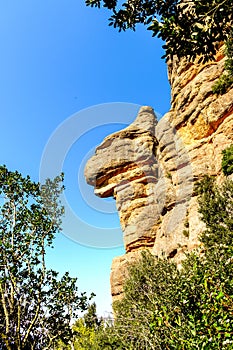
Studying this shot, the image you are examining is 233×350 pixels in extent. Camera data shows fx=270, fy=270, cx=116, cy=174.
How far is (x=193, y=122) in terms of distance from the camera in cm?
3328

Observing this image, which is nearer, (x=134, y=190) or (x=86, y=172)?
(x=134, y=190)

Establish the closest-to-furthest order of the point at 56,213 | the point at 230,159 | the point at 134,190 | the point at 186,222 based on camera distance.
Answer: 1. the point at 56,213
2. the point at 230,159
3. the point at 186,222
4. the point at 134,190

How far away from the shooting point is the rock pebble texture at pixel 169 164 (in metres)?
29.8

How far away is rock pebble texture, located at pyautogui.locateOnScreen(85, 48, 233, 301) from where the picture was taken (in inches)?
1174

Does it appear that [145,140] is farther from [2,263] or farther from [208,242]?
[2,263]

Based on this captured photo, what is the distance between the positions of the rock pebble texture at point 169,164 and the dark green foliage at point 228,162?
5.02 feet

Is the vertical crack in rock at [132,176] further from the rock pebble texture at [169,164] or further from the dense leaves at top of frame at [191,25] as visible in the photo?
the dense leaves at top of frame at [191,25]

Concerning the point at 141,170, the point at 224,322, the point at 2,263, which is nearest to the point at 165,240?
the point at 141,170

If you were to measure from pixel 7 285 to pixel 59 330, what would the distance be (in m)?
3.24

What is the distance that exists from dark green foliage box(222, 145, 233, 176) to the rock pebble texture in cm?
153

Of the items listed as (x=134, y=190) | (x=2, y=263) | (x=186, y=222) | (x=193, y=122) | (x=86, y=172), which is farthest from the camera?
(x=86, y=172)

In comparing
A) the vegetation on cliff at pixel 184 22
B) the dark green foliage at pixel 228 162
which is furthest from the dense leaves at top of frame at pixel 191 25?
the dark green foliage at pixel 228 162

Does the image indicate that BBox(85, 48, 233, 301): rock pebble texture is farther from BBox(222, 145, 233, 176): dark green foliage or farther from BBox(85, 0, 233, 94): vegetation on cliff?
BBox(85, 0, 233, 94): vegetation on cliff

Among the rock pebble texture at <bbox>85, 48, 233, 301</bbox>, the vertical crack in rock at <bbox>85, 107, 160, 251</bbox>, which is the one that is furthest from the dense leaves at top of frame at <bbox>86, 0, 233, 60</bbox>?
the vertical crack in rock at <bbox>85, 107, 160, 251</bbox>
